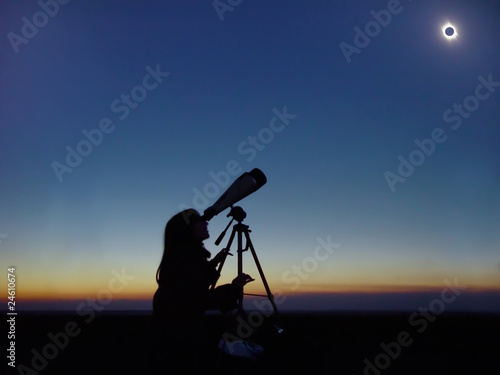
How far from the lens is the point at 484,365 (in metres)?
7.00

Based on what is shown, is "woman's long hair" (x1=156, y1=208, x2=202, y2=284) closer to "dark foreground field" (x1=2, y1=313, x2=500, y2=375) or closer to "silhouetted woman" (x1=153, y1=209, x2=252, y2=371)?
"silhouetted woman" (x1=153, y1=209, x2=252, y2=371)

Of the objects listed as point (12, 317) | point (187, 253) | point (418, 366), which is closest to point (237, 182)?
point (187, 253)

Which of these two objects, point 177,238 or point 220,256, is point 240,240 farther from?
point 177,238

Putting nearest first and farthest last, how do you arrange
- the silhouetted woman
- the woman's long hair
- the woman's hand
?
the silhouetted woman, the woman's long hair, the woman's hand

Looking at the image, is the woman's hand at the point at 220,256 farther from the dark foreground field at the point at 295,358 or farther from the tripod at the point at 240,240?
the dark foreground field at the point at 295,358

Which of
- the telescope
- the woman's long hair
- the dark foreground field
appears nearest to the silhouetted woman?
the woman's long hair

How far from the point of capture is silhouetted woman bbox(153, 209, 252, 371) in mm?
2861

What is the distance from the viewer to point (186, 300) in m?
2.86

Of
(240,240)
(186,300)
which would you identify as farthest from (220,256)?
(186,300)

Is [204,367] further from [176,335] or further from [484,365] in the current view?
[484,365]

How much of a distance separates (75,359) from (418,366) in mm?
5119

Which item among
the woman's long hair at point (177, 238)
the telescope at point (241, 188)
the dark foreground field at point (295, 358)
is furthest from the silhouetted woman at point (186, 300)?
the telescope at point (241, 188)

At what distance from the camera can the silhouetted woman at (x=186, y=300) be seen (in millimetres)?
2861

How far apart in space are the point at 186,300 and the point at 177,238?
0.42 metres
